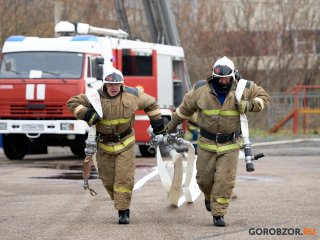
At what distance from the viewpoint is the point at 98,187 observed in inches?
593

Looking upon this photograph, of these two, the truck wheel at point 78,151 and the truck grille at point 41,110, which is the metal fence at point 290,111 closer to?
the truck wheel at point 78,151

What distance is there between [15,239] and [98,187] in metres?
5.44

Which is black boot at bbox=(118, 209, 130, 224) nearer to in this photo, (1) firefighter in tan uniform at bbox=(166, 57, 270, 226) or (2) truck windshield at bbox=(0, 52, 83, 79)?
(1) firefighter in tan uniform at bbox=(166, 57, 270, 226)

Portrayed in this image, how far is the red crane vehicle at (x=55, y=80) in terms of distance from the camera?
21.4 m

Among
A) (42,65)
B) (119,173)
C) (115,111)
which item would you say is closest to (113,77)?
(115,111)

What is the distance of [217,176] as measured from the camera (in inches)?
426

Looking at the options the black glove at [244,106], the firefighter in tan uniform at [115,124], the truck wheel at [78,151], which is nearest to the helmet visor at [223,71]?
the black glove at [244,106]

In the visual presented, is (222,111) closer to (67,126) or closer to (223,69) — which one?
(223,69)

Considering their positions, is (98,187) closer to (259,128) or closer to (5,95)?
(5,95)

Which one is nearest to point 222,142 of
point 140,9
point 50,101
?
point 50,101

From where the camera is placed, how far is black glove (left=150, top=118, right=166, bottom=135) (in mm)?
11578

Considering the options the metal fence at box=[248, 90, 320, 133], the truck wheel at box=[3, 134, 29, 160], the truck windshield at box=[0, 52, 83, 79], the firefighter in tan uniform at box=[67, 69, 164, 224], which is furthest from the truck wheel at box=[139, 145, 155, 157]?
the firefighter in tan uniform at box=[67, 69, 164, 224]

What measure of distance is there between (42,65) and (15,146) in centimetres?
234

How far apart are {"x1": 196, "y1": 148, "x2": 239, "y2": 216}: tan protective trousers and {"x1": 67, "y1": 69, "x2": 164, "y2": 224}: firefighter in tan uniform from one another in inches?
31.4
